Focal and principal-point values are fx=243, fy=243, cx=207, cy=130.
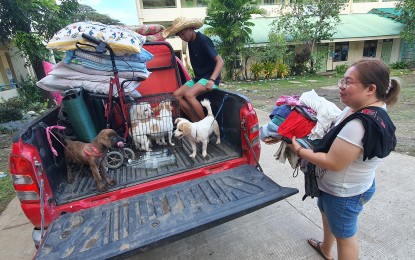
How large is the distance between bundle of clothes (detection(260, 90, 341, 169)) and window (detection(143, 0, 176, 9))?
81.5 ft

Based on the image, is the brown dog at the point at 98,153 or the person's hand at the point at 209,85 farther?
the person's hand at the point at 209,85

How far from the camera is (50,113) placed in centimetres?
283

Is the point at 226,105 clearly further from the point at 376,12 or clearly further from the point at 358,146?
the point at 376,12

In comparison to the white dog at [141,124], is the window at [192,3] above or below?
above

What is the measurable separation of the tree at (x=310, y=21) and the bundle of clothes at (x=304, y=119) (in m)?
17.1

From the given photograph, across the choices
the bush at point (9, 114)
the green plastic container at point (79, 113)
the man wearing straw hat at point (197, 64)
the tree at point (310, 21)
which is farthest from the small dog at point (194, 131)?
the tree at point (310, 21)

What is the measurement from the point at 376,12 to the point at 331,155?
28.8 meters

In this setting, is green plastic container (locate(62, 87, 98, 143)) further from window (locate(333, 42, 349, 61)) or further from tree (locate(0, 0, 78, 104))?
window (locate(333, 42, 349, 61))

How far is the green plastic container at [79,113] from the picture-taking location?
2758 mm

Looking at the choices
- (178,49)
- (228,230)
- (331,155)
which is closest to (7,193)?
(228,230)

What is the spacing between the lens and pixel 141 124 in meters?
3.24

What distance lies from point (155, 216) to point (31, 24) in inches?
375

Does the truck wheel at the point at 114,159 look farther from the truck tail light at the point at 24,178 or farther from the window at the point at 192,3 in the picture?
the window at the point at 192,3

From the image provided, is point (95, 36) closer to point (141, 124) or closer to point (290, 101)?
point (141, 124)
